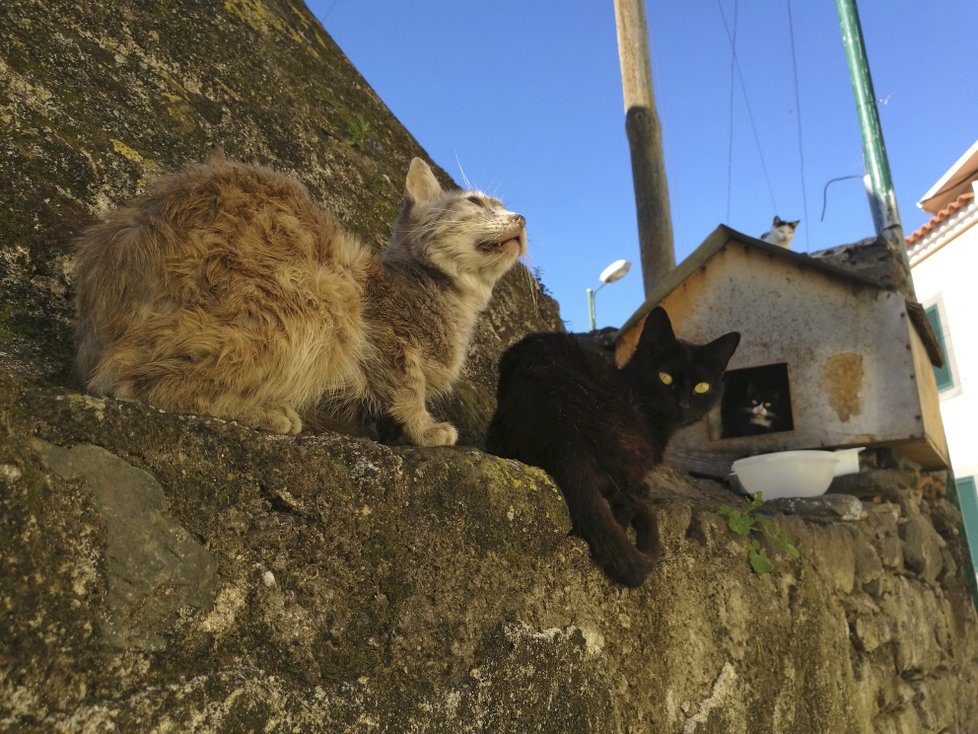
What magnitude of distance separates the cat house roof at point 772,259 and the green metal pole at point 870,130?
948 mm

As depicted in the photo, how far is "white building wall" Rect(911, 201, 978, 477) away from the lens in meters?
10.0

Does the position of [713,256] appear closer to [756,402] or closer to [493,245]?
[756,402]

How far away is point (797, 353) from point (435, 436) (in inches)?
137

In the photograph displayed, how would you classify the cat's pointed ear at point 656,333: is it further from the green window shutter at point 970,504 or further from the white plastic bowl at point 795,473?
the green window shutter at point 970,504

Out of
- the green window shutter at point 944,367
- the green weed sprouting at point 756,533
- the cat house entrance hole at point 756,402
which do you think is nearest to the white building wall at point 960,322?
the green window shutter at point 944,367

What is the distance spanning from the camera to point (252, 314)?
1.58m

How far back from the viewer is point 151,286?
1.53 m

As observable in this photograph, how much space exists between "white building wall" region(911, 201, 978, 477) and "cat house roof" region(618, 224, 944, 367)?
228 inches

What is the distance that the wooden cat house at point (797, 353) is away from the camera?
14.7 feet

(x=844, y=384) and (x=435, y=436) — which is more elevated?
(x=844, y=384)

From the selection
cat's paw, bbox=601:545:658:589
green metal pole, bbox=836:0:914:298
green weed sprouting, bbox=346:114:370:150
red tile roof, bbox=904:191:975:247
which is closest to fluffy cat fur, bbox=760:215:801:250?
green metal pole, bbox=836:0:914:298

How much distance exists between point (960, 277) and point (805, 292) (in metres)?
7.16

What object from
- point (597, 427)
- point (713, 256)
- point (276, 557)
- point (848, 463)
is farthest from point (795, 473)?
point (276, 557)

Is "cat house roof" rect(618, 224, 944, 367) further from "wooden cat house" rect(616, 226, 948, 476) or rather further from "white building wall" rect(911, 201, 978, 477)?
"white building wall" rect(911, 201, 978, 477)
